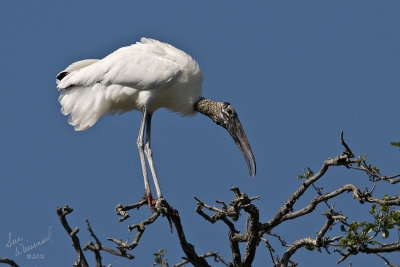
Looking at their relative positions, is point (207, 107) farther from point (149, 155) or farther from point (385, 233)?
point (385, 233)

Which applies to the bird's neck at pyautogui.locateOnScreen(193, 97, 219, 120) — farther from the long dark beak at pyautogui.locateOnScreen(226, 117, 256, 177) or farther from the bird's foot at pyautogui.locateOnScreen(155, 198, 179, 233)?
the bird's foot at pyautogui.locateOnScreen(155, 198, 179, 233)

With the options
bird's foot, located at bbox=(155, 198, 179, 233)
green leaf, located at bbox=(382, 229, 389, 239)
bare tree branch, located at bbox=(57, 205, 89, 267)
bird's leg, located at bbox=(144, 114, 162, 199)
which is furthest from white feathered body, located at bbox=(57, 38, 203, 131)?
green leaf, located at bbox=(382, 229, 389, 239)

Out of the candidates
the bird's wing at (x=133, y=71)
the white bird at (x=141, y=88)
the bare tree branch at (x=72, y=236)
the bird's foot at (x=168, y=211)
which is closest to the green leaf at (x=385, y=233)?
the bird's foot at (x=168, y=211)

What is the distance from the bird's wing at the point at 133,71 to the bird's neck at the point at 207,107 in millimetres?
634

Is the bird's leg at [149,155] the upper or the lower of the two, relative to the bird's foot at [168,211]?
upper

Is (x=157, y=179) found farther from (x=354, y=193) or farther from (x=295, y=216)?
(x=354, y=193)

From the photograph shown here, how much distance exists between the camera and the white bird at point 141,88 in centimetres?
794

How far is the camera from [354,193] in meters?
5.16

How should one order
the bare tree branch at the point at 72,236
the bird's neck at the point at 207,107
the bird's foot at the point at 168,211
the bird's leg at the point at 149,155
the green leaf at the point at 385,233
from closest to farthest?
the bare tree branch at the point at 72,236
the green leaf at the point at 385,233
the bird's foot at the point at 168,211
the bird's leg at the point at 149,155
the bird's neck at the point at 207,107

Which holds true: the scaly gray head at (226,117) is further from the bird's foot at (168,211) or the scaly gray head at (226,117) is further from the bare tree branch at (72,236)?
the bare tree branch at (72,236)

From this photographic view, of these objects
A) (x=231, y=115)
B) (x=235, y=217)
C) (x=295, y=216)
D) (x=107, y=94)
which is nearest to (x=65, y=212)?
(x=235, y=217)

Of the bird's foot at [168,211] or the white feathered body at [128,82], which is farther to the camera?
the white feathered body at [128,82]

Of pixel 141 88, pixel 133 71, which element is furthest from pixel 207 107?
pixel 133 71

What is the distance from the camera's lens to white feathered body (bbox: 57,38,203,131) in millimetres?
7938
